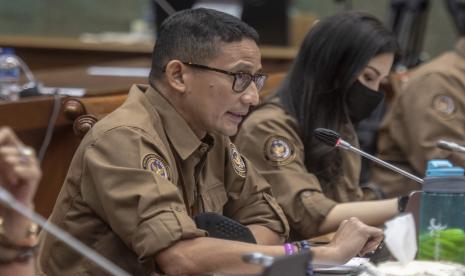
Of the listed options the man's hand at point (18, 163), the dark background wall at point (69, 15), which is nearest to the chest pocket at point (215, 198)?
the man's hand at point (18, 163)

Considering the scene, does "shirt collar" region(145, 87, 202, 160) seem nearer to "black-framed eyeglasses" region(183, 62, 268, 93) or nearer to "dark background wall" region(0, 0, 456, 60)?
"black-framed eyeglasses" region(183, 62, 268, 93)

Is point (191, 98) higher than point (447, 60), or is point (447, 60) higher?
point (191, 98)

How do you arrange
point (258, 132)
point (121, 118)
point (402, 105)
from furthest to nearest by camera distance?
1. point (402, 105)
2. point (258, 132)
3. point (121, 118)

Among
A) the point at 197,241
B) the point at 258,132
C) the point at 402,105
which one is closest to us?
the point at 197,241

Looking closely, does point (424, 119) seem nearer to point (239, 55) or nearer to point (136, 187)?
point (239, 55)

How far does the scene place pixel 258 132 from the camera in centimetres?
299

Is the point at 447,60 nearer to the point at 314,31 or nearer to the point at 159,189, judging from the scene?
the point at 314,31

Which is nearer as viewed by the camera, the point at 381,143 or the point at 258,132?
the point at 258,132

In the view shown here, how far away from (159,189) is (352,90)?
44.3 inches

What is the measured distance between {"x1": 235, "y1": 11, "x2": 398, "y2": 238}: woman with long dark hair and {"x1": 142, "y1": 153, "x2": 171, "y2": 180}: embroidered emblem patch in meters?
0.82

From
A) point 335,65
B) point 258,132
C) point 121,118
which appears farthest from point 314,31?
point 121,118

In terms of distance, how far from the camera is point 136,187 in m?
2.09

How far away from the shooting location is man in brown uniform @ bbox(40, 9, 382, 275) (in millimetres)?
2066

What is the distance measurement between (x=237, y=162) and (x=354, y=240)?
1.50 feet
